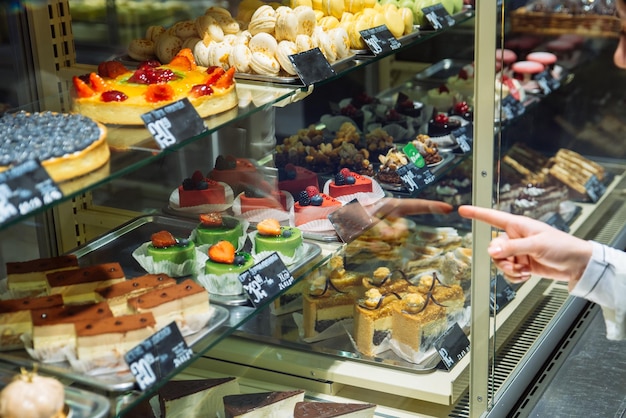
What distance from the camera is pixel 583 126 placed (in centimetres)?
418

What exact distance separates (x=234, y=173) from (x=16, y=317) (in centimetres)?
97

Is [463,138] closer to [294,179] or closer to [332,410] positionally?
[294,179]

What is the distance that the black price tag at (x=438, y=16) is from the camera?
272cm

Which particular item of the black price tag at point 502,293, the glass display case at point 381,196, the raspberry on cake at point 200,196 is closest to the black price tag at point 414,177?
the glass display case at point 381,196

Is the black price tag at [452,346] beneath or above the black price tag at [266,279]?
beneath

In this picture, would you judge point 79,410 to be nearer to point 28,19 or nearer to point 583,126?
point 28,19

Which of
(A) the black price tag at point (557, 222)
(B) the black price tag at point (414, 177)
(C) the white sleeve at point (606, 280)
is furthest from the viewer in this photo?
(A) the black price tag at point (557, 222)

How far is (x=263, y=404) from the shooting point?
237cm

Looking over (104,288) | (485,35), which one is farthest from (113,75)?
(485,35)

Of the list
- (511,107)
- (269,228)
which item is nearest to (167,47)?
(269,228)

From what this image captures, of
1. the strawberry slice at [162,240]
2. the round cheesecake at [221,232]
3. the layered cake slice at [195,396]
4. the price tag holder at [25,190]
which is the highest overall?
the price tag holder at [25,190]

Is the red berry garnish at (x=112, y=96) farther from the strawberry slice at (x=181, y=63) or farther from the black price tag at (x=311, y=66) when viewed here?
the black price tag at (x=311, y=66)

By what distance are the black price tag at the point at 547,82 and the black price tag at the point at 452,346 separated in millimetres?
1438

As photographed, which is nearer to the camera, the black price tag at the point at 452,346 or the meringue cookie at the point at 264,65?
the meringue cookie at the point at 264,65
